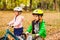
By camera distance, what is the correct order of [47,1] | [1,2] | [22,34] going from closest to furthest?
[22,34] < [1,2] < [47,1]

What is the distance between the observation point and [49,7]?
59188 mm

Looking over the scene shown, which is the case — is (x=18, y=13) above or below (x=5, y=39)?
above

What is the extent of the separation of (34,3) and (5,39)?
153ft

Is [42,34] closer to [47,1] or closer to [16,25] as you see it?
[16,25]

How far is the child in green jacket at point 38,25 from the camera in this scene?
587 centimetres

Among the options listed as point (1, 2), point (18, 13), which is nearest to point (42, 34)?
point (18, 13)

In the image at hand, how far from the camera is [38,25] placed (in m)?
6.04

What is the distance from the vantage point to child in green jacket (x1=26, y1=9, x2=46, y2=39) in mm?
5873

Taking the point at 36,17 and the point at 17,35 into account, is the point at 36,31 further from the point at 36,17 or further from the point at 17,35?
the point at 17,35

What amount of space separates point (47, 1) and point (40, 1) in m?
4.67

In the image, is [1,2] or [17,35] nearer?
[17,35]

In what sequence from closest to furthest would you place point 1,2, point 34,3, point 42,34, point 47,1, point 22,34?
point 42,34, point 22,34, point 1,2, point 34,3, point 47,1

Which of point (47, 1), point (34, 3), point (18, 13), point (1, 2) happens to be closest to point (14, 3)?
point (1, 2)

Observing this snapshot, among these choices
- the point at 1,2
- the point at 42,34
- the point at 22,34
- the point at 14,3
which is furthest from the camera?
the point at 14,3
